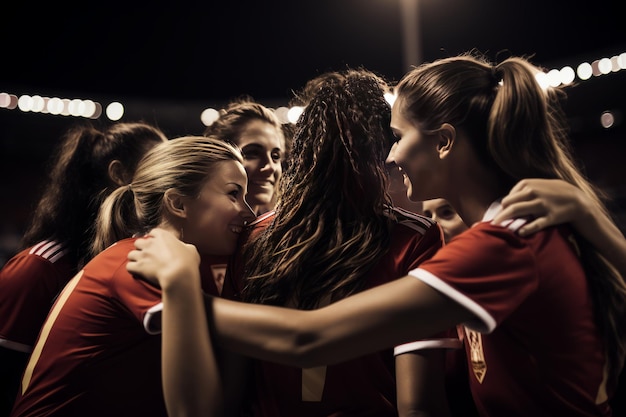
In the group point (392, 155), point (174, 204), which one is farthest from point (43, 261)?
point (392, 155)

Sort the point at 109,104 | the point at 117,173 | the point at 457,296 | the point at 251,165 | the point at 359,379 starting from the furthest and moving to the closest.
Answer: the point at 109,104
the point at 251,165
the point at 117,173
the point at 359,379
the point at 457,296

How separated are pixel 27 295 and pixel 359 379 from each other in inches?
72.6

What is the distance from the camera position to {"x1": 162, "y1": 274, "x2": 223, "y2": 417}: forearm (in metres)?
1.80

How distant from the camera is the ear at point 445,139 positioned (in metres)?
2.09

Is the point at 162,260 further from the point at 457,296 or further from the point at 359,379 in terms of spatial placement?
the point at 457,296

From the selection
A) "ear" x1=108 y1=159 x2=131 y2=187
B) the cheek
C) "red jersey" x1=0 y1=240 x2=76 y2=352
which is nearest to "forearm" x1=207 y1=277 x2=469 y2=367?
"red jersey" x1=0 y1=240 x2=76 y2=352

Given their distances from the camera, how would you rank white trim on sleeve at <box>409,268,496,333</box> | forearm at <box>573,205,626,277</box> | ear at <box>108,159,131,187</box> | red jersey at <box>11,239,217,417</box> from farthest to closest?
ear at <box>108,159,131,187</box>, red jersey at <box>11,239,217,417</box>, forearm at <box>573,205,626,277</box>, white trim on sleeve at <box>409,268,496,333</box>

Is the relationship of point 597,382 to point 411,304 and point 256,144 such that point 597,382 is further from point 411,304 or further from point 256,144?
point 256,144

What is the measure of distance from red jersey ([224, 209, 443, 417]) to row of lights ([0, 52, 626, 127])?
51.1 feet

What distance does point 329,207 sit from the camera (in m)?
2.06

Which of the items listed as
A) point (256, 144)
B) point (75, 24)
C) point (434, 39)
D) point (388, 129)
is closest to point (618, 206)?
point (434, 39)

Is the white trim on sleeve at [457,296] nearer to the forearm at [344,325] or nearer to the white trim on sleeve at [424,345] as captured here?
the forearm at [344,325]

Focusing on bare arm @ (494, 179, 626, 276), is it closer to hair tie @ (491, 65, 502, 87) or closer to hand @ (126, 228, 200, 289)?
hair tie @ (491, 65, 502, 87)

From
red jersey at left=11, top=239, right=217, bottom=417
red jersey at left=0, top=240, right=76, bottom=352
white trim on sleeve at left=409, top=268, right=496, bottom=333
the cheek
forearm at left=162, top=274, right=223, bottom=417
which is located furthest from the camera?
the cheek
